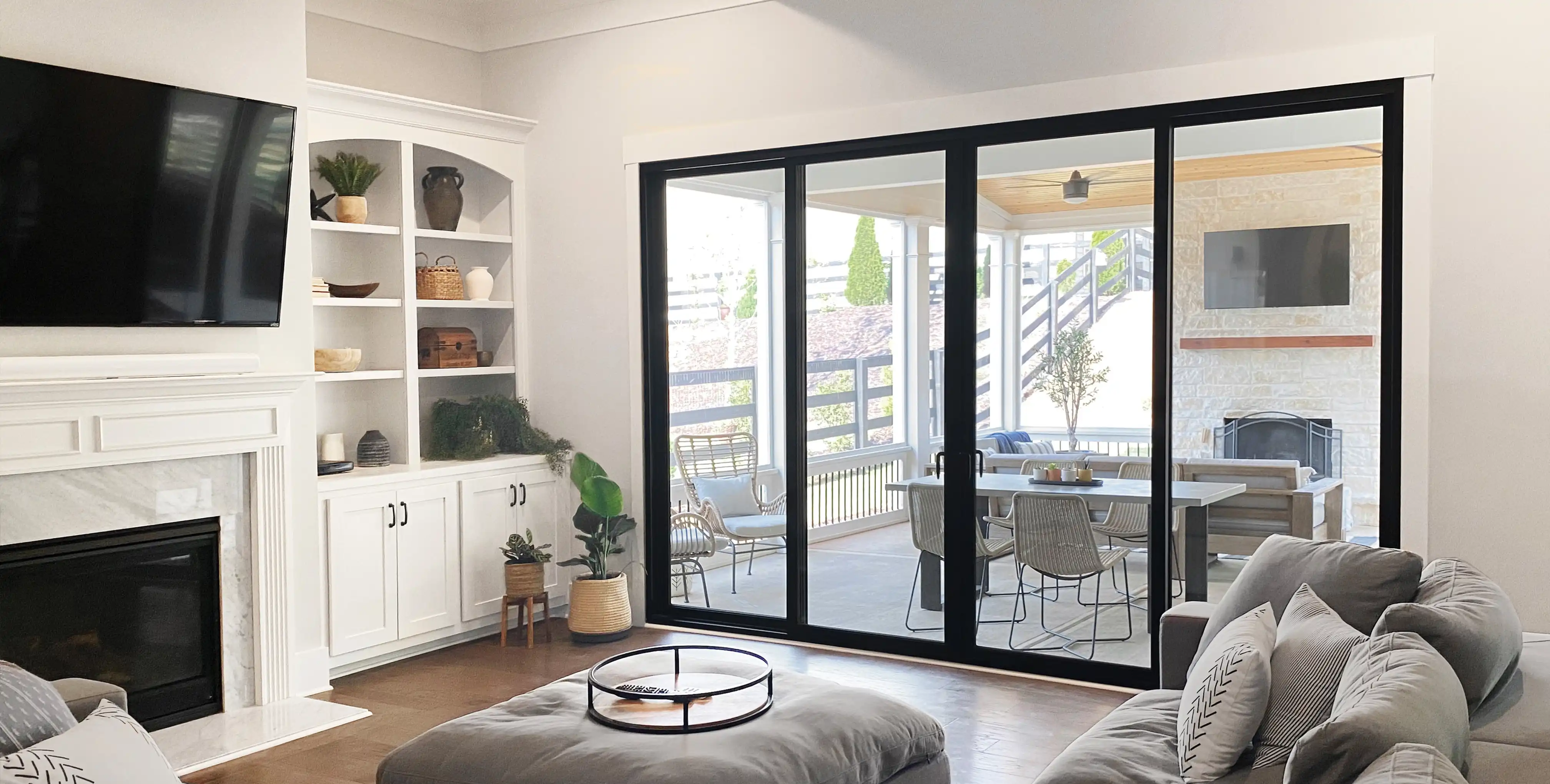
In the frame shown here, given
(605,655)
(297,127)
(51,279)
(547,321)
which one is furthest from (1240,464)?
(51,279)

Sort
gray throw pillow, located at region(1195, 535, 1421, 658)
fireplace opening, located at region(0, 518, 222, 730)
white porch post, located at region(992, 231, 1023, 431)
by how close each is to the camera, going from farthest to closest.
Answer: white porch post, located at region(992, 231, 1023, 431) → fireplace opening, located at region(0, 518, 222, 730) → gray throw pillow, located at region(1195, 535, 1421, 658)

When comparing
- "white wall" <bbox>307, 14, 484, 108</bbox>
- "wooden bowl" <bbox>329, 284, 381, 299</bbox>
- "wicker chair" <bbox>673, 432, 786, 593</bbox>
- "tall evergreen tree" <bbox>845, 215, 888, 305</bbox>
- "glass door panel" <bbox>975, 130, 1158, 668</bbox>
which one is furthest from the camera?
"wicker chair" <bbox>673, 432, 786, 593</bbox>

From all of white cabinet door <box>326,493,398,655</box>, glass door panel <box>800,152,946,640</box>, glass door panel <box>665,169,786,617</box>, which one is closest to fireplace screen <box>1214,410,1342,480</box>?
glass door panel <box>800,152,946,640</box>

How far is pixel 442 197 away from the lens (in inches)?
236

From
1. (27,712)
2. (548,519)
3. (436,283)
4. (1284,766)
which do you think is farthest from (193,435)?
(1284,766)

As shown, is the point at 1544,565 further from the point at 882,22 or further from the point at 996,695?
the point at 882,22

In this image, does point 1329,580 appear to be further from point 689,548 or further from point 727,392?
point 689,548

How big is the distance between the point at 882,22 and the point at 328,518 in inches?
127

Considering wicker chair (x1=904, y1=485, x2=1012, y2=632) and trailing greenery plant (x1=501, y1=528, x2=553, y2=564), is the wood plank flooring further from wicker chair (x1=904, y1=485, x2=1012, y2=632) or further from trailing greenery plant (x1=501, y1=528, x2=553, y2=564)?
trailing greenery plant (x1=501, y1=528, x2=553, y2=564)

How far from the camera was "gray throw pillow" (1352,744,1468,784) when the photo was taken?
167 cm

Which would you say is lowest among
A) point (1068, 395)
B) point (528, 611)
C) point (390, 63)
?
point (528, 611)

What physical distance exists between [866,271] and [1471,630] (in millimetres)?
3331

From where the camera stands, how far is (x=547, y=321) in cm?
635

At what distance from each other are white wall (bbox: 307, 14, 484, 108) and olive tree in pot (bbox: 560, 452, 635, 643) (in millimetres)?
2220
